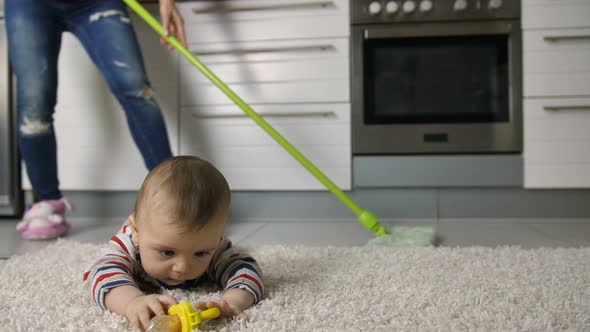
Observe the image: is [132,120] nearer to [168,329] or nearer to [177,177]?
[177,177]

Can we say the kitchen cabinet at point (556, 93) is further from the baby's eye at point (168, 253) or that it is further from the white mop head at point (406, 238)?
the baby's eye at point (168, 253)

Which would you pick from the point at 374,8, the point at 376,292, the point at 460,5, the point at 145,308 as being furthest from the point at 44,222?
the point at 460,5

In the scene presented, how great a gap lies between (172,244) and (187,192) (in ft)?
0.29

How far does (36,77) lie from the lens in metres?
1.72

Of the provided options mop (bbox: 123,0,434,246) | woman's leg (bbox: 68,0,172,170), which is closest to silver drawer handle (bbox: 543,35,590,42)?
mop (bbox: 123,0,434,246)

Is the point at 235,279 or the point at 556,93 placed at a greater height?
the point at 556,93

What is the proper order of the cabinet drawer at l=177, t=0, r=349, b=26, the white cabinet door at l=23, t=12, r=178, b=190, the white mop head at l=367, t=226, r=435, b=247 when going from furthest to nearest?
1. the white cabinet door at l=23, t=12, r=178, b=190
2. the cabinet drawer at l=177, t=0, r=349, b=26
3. the white mop head at l=367, t=226, r=435, b=247

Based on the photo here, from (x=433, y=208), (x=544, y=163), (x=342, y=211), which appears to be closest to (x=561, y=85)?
(x=544, y=163)

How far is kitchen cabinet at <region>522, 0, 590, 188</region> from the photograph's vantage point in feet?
6.32

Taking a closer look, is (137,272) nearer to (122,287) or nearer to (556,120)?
(122,287)

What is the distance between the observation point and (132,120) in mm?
1729

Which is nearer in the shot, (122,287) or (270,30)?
(122,287)

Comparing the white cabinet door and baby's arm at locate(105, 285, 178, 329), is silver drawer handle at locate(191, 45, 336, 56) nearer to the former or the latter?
the white cabinet door

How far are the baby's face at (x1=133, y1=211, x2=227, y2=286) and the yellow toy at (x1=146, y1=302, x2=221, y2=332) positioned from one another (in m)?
0.11
